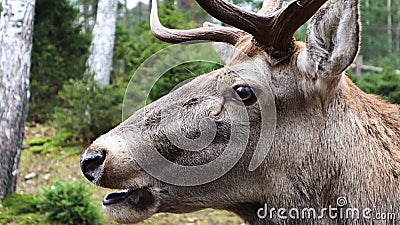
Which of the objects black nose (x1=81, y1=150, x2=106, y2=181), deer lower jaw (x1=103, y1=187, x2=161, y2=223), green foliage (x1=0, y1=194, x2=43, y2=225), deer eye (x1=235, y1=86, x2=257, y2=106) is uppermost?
deer eye (x1=235, y1=86, x2=257, y2=106)

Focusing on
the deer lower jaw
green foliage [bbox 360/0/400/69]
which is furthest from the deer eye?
green foliage [bbox 360/0/400/69]

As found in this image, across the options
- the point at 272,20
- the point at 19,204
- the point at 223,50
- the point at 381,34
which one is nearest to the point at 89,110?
the point at 19,204

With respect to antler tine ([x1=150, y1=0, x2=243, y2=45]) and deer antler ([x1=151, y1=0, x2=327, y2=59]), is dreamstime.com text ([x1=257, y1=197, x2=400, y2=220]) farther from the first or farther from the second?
antler tine ([x1=150, y1=0, x2=243, y2=45])

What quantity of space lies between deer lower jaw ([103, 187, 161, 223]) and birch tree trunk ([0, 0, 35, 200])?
4.52 metres

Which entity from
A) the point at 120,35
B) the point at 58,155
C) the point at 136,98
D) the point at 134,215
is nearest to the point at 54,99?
the point at 58,155

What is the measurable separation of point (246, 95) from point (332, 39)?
20.8 inches

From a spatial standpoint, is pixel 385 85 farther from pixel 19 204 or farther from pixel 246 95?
pixel 246 95

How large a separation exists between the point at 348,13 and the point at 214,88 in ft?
2.64

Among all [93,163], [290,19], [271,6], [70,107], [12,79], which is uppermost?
[271,6]

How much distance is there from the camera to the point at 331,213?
280cm

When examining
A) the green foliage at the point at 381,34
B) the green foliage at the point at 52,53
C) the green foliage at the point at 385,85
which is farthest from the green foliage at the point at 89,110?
the green foliage at the point at 381,34

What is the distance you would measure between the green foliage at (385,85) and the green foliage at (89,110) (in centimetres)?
500

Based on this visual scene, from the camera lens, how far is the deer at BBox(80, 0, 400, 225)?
9.10 ft

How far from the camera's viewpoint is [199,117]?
2.86 m
